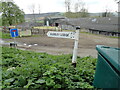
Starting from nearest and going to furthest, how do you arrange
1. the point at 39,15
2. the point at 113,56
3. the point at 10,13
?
the point at 113,56 → the point at 10,13 → the point at 39,15

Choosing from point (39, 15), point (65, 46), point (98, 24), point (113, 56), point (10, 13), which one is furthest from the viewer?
point (39, 15)

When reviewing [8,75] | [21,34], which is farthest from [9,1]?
[8,75]

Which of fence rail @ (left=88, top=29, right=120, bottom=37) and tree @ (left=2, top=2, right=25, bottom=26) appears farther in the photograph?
tree @ (left=2, top=2, right=25, bottom=26)

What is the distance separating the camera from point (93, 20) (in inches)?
1093

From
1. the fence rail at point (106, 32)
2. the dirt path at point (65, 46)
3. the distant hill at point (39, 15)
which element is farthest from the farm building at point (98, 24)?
the distant hill at point (39, 15)

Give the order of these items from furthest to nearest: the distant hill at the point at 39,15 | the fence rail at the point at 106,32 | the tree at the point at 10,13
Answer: the distant hill at the point at 39,15, the tree at the point at 10,13, the fence rail at the point at 106,32

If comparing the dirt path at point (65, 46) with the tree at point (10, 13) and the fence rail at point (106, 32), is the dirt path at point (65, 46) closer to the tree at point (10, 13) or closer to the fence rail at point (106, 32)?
the fence rail at point (106, 32)

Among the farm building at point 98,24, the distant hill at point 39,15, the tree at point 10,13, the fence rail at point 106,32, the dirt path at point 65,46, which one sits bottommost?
the dirt path at point 65,46

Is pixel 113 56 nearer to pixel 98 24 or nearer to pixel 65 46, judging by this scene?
pixel 65 46

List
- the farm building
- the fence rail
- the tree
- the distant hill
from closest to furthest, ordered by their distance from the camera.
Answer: the fence rail
the farm building
the tree
the distant hill

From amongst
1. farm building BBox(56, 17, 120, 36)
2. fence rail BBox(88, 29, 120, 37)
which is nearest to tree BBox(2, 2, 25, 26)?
farm building BBox(56, 17, 120, 36)

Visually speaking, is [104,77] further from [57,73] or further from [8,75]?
[8,75]

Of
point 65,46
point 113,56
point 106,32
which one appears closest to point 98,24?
point 106,32

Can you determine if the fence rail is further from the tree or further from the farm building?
the tree
